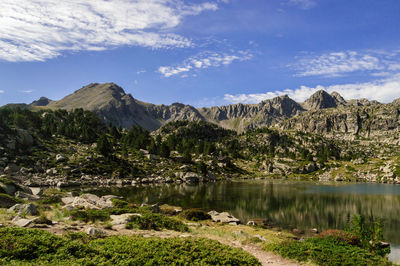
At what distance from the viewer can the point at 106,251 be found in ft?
47.3

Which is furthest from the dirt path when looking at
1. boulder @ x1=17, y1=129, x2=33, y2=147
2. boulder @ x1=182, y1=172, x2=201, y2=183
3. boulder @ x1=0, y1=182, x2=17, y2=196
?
boulder @ x1=17, y1=129, x2=33, y2=147

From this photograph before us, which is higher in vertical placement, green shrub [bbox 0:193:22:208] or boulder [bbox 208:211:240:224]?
green shrub [bbox 0:193:22:208]

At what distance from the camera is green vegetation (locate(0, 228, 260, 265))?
40.4ft

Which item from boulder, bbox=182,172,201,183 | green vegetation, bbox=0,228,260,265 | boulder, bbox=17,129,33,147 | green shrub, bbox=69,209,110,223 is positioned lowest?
boulder, bbox=182,172,201,183

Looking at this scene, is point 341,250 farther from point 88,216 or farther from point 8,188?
point 8,188

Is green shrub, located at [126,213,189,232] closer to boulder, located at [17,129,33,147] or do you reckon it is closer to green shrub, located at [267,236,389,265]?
green shrub, located at [267,236,389,265]

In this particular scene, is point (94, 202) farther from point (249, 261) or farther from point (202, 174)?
point (202, 174)

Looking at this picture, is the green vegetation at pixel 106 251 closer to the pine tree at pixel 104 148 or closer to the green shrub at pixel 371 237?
the green shrub at pixel 371 237

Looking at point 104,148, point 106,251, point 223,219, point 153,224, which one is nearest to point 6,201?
point 153,224

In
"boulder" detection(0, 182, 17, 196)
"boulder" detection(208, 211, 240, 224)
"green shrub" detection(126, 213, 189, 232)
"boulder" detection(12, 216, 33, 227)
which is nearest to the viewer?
"boulder" detection(12, 216, 33, 227)

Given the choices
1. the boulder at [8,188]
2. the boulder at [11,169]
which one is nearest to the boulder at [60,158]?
the boulder at [11,169]

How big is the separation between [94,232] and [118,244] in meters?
5.24

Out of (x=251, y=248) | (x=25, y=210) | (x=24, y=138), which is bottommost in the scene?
(x=251, y=248)

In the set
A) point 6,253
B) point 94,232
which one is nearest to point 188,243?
point 94,232
